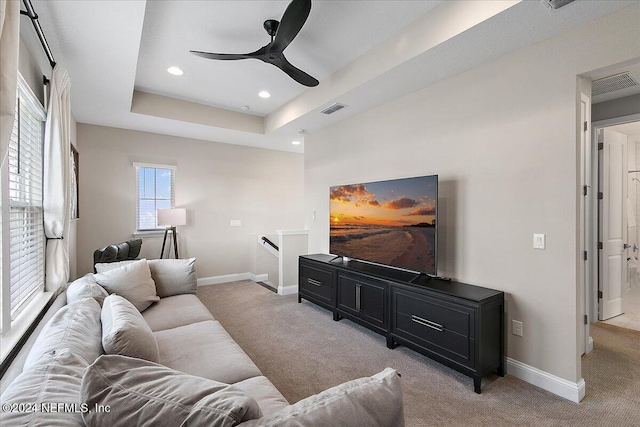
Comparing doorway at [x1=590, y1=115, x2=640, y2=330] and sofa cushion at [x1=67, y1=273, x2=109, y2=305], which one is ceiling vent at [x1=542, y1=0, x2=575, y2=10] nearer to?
doorway at [x1=590, y1=115, x2=640, y2=330]

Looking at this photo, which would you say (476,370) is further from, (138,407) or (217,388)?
(138,407)

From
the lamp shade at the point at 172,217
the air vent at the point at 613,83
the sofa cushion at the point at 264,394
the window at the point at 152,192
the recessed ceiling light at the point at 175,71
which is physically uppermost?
the recessed ceiling light at the point at 175,71

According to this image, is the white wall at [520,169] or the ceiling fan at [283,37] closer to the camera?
the ceiling fan at [283,37]

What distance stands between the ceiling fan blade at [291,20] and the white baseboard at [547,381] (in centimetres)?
304

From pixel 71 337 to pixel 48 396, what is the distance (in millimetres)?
492

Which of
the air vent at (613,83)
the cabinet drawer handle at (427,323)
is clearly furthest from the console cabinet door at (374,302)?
the air vent at (613,83)

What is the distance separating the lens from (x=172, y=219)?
4.90 metres

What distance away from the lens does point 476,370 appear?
2.25 meters

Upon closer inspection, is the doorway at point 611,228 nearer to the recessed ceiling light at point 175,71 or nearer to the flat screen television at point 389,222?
the flat screen television at point 389,222

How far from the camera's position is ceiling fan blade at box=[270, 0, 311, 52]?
196 centimetres

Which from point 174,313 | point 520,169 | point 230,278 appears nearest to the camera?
point 520,169

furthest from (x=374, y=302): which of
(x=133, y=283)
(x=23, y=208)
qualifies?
(x=23, y=208)

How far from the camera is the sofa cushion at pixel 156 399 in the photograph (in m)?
0.79

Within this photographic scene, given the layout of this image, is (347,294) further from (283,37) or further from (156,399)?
(156,399)
